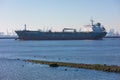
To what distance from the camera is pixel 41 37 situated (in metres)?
186

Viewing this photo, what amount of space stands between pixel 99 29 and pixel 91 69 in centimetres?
15618

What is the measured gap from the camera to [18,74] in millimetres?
34062

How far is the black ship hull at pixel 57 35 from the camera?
592 feet

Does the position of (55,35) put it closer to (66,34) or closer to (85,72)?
(66,34)

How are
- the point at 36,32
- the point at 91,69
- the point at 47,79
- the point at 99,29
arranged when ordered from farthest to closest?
1. the point at 99,29
2. the point at 36,32
3. the point at 91,69
4. the point at 47,79

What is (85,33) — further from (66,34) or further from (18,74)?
(18,74)

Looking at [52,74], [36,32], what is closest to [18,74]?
[52,74]

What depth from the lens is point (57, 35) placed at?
188 meters

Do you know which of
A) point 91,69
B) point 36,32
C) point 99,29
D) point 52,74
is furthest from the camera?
point 99,29

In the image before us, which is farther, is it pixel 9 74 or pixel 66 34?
pixel 66 34

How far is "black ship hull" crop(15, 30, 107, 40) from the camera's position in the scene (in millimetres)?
180500

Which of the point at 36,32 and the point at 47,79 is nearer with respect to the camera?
the point at 47,79

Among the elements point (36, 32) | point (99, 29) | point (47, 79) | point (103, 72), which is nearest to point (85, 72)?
point (103, 72)

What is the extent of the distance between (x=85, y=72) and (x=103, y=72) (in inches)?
66.3
